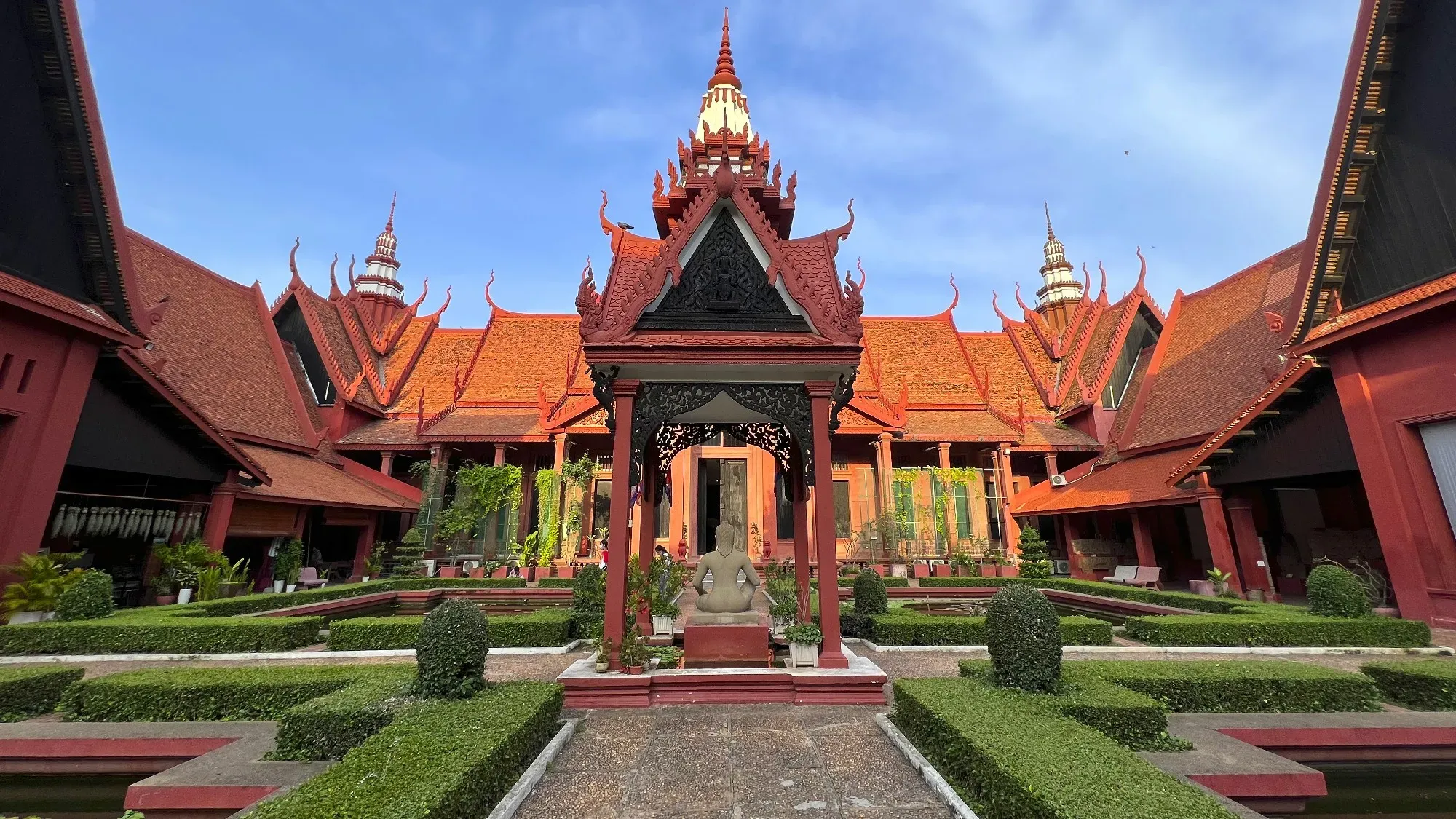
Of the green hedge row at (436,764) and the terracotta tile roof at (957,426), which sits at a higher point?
the terracotta tile roof at (957,426)

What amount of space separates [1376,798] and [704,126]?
15.9m

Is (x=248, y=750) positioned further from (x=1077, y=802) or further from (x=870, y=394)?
(x=870, y=394)

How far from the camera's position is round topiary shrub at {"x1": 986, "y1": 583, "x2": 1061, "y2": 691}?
4.77 meters

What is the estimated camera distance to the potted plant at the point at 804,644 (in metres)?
5.82

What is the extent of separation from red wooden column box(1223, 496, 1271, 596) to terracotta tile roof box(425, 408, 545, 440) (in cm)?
1845

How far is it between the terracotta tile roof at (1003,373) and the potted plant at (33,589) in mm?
23348

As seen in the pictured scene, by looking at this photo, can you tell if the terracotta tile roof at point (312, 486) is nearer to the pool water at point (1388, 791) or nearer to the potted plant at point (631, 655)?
the potted plant at point (631, 655)

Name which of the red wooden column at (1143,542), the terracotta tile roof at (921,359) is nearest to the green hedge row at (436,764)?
the red wooden column at (1143,542)

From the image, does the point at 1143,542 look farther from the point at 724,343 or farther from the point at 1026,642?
the point at 724,343

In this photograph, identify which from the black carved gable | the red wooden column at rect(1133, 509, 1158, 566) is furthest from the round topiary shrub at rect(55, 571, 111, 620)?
the red wooden column at rect(1133, 509, 1158, 566)

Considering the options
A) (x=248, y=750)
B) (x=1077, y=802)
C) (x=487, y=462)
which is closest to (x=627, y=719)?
(x=248, y=750)

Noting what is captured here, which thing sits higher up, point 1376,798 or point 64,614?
point 64,614

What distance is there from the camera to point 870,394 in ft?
64.4

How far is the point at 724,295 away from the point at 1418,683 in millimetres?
7835
